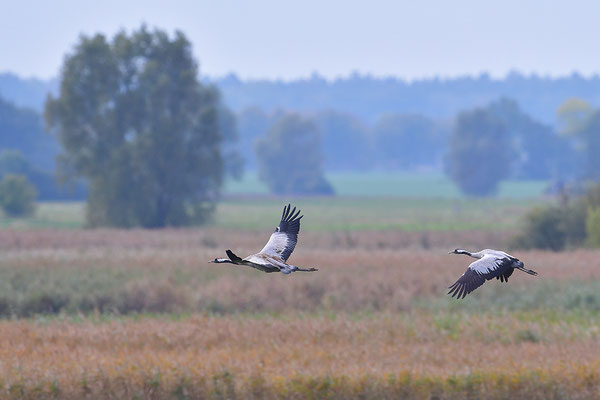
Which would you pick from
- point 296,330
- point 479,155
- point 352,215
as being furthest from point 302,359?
point 479,155

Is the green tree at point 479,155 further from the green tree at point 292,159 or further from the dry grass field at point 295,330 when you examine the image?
the dry grass field at point 295,330

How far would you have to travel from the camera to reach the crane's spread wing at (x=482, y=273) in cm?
582

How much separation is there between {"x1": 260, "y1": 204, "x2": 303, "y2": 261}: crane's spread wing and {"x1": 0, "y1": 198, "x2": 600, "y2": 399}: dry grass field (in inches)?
689

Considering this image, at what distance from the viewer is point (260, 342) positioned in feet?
94.7

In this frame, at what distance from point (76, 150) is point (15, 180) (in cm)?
2637

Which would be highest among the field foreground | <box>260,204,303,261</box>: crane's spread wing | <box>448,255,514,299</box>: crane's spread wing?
<box>260,204,303,261</box>: crane's spread wing

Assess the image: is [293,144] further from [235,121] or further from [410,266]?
[410,266]

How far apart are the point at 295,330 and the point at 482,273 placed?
2460 centimetres

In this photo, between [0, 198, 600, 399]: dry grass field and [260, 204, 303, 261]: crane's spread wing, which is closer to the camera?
[260, 204, 303, 261]: crane's spread wing

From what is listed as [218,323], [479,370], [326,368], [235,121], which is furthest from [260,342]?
[235,121]

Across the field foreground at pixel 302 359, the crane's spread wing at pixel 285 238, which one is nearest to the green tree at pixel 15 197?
the field foreground at pixel 302 359

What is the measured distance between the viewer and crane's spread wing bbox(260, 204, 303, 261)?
590 centimetres

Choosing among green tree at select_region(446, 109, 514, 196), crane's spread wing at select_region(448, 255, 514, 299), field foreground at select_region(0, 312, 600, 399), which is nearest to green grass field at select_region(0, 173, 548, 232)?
green tree at select_region(446, 109, 514, 196)

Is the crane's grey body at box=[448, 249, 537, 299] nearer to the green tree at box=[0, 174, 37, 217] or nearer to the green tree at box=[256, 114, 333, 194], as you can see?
the green tree at box=[0, 174, 37, 217]
